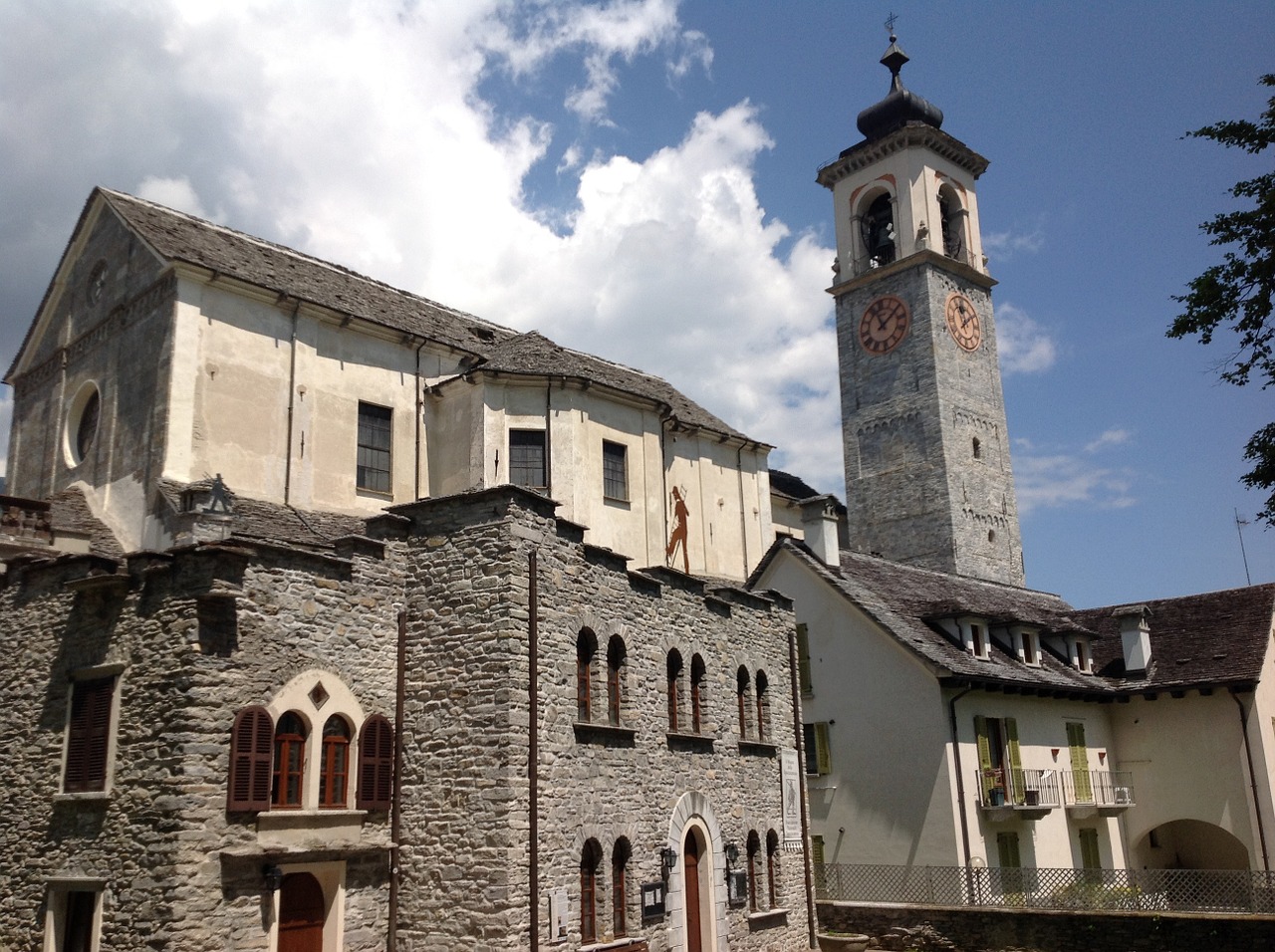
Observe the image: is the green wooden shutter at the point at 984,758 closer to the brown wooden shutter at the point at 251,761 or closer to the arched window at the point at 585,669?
the arched window at the point at 585,669

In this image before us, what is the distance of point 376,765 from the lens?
18.4 metres

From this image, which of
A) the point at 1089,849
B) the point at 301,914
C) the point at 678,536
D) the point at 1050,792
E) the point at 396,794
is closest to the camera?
the point at 301,914

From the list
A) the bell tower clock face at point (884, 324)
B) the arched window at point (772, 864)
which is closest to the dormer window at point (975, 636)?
the arched window at point (772, 864)

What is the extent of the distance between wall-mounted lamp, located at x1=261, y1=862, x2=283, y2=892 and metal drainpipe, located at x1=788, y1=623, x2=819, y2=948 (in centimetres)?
1359

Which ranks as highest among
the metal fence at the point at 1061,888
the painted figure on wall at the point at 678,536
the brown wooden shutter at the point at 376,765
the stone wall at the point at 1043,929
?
the painted figure on wall at the point at 678,536

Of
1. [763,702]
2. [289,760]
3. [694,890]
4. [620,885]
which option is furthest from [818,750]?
[289,760]

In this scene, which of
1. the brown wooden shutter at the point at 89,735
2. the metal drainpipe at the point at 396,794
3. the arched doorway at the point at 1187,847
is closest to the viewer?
the brown wooden shutter at the point at 89,735

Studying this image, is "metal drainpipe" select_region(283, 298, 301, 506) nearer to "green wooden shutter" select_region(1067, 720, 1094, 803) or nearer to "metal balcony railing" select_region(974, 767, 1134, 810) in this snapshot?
"metal balcony railing" select_region(974, 767, 1134, 810)

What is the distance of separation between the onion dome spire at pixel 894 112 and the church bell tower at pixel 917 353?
0.21ft

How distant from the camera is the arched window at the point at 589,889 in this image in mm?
19125

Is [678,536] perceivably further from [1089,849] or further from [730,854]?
[1089,849]

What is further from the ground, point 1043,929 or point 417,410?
point 417,410

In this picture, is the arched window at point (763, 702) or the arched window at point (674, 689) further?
the arched window at point (763, 702)

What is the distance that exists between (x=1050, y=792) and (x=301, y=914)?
20737 millimetres
